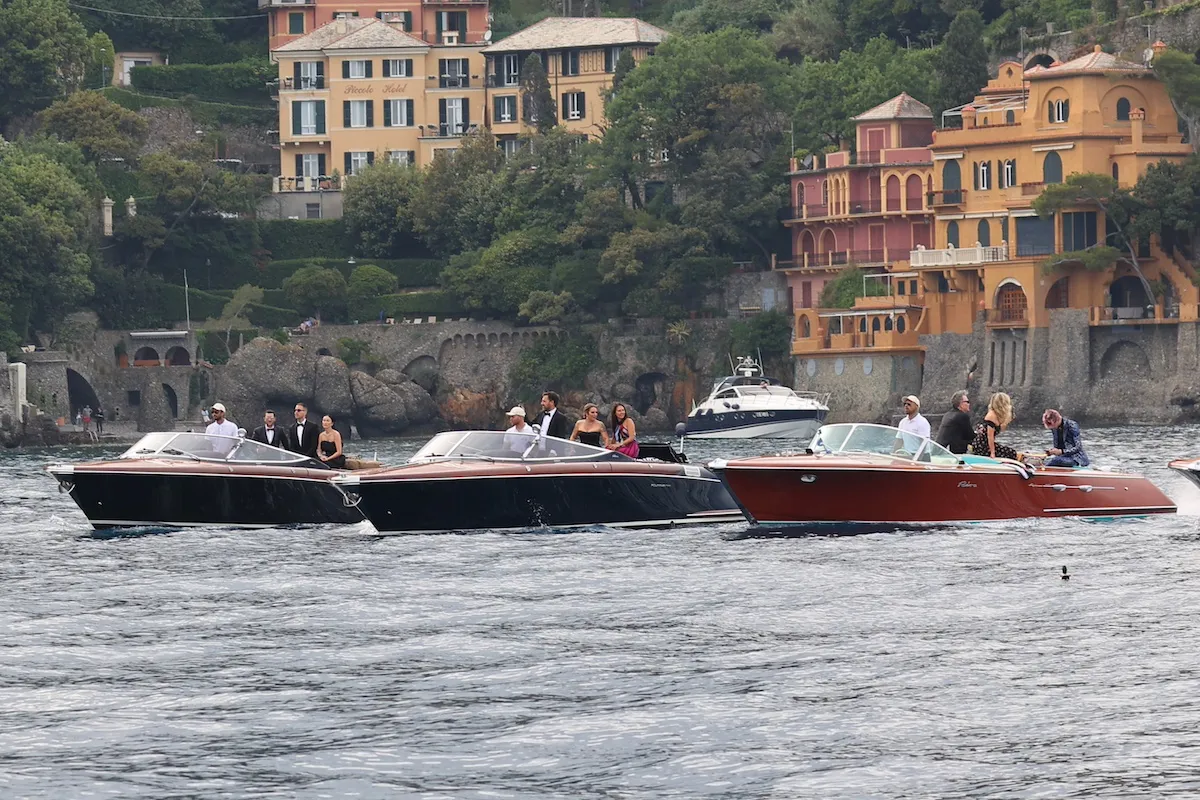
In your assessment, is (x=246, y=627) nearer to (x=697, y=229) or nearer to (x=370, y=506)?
(x=370, y=506)

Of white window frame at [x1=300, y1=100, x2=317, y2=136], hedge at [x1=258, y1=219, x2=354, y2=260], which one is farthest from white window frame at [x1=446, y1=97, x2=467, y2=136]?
hedge at [x1=258, y1=219, x2=354, y2=260]

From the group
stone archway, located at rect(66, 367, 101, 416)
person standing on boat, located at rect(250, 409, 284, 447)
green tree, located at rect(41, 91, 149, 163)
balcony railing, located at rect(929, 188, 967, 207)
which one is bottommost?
stone archway, located at rect(66, 367, 101, 416)

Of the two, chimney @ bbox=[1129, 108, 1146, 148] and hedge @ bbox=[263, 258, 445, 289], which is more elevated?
chimney @ bbox=[1129, 108, 1146, 148]

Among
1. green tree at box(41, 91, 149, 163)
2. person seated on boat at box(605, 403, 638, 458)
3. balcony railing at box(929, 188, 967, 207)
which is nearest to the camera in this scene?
person seated on boat at box(605, 403, 638, 458)

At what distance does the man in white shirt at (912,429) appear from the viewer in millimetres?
41969

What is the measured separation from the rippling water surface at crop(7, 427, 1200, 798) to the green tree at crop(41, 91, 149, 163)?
3507 inches

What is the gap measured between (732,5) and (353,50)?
66.5ft

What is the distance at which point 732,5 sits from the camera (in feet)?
476

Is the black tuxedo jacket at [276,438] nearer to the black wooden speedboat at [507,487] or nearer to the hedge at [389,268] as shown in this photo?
the black wooden speedboat at [507,487]

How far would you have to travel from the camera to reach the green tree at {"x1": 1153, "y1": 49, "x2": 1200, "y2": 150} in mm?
107875

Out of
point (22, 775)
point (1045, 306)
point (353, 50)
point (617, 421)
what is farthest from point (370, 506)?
point (353, 50)

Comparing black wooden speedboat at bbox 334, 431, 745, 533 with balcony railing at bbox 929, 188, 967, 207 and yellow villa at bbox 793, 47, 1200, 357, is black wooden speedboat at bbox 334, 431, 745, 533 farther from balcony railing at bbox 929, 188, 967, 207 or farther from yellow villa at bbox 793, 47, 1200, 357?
balcony railing at bbox 929, 188, 967, 207

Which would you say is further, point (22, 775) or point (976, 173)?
point (976, 173)

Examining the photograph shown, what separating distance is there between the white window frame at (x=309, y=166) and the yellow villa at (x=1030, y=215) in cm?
3319
